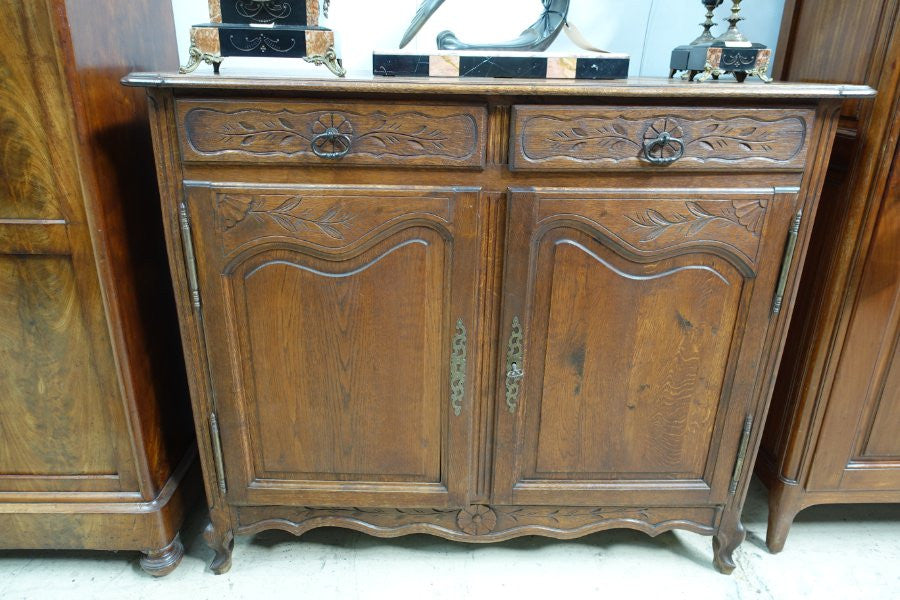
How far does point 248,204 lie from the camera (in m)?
1.00

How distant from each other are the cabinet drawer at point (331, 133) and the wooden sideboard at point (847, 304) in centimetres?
74

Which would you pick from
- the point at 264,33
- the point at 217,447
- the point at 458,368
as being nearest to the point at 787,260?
the point at 458,368

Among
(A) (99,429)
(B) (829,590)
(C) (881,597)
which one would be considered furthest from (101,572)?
(C) (881,597)

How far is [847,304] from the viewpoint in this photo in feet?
3.85

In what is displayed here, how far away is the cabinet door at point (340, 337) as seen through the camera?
1013mm

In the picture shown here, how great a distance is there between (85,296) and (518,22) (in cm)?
113

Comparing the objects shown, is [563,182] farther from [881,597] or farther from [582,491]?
[881,597]

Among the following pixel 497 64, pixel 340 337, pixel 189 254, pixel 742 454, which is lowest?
pixel 742 454

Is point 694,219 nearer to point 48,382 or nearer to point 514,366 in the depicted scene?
point 514,366

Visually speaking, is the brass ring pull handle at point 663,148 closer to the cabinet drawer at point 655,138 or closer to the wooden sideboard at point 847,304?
the cabinet drawer at point 655,138

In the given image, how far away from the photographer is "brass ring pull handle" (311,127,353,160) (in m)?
0.96

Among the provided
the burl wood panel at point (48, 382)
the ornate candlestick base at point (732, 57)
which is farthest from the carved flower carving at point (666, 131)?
the burl wood panel at point (48, 382)

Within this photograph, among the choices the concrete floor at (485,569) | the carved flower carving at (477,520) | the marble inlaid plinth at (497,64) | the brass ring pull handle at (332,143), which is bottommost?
the concrete floor at (485,569)

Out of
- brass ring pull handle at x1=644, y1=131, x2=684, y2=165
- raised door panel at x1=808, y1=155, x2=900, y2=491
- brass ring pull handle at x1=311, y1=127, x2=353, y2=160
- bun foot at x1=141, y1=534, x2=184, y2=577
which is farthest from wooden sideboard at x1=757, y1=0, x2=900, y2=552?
bun foot at x1=141, y1=534, x2=184, y2=577
